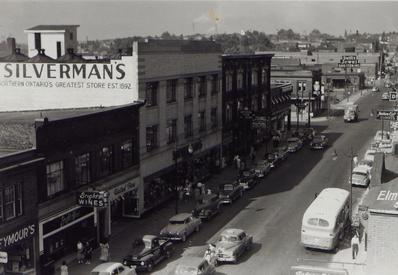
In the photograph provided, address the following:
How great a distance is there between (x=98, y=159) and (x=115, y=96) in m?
8.48

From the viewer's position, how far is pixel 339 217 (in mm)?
40406

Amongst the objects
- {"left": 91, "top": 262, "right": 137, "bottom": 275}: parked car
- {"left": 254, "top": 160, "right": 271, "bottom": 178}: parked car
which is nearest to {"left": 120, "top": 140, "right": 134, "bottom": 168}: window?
{"left": 91, "top": 262, "right": 137, "bottom": 275}: parked car

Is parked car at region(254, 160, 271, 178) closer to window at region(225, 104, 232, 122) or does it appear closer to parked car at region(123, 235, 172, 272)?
window at region(225, 104, 232, 122)

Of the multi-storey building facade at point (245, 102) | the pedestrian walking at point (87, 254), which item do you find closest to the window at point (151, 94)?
the pedestrian walking at point (87, 254)

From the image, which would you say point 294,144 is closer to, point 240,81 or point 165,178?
point 240,81

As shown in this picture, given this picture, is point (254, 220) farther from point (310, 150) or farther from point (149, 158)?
point (310, 150)

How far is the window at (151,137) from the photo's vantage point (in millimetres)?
50625

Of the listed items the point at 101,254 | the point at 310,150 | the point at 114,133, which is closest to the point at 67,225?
the point at 101,254

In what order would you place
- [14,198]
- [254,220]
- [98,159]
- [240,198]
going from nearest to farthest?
[14,198], [98,159], [254,220], [240,198]

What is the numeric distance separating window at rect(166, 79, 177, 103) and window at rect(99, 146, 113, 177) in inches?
459

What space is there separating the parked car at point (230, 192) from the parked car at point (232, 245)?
1195 centimetres

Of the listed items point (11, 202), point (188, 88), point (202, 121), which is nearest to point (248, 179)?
point (202, 121)

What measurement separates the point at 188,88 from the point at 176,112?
3889mm

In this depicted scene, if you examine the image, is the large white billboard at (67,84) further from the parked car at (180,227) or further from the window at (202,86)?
the window at (202,86)
